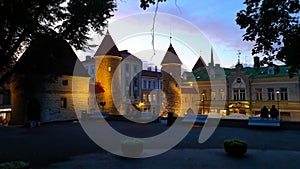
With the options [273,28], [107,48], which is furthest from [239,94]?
[273,28]

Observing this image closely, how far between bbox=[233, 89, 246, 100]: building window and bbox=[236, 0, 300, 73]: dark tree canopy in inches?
1209

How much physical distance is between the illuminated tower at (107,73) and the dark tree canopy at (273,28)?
2825 centimetres

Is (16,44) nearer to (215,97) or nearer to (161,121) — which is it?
(161,121)

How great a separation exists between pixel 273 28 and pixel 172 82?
29587 mm

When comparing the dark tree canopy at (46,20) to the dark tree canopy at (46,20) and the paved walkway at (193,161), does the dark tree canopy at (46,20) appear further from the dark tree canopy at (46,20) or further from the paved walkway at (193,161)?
the paved walkway at (193,161)

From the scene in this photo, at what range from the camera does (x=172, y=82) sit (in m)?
34.9

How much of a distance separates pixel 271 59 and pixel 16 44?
7.74m

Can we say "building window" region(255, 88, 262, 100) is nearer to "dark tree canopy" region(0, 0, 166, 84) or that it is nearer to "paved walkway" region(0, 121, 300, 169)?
"paved walkway" region(0, 121, 300, 169)

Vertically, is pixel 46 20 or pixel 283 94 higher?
pixel 46 20

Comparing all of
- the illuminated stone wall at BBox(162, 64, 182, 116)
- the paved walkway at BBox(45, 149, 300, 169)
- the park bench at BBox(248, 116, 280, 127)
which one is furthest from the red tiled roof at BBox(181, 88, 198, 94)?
the paved walkway at BBox(45, 149, 300, 169)

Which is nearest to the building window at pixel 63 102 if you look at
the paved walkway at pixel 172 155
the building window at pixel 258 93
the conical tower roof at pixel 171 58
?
the paved walkway at pixel 172 155

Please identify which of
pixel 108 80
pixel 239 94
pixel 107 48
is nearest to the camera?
pixel 108 80

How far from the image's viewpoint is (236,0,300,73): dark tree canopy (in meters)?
5.05

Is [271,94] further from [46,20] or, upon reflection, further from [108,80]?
[46,20]
